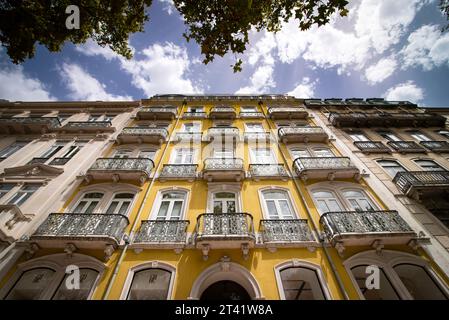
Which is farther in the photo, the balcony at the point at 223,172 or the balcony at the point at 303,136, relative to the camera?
the balcony at the point at 303,136

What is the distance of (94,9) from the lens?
948 cm

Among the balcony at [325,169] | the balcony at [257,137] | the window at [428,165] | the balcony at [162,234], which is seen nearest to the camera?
the balcony at [162,234]

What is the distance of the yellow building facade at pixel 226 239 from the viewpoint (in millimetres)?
6891

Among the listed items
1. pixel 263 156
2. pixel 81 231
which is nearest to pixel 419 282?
pixel 263 156

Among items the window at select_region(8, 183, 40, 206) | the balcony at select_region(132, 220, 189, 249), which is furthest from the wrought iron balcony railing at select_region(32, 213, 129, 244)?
the window at select_region(8, 183, 40, 206)

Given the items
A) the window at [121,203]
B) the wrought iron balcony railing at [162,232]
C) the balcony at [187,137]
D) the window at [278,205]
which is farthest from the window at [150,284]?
the balcony at [187,137]

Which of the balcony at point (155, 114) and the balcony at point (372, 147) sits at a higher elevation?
the balcony at point (155, 114)

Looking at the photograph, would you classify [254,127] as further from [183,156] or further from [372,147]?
[372,147]

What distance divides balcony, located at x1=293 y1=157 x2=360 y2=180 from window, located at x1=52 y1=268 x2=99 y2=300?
1008 cm

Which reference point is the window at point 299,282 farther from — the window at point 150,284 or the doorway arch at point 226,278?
the window at point 150,284

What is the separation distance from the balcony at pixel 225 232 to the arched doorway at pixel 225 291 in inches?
43.7

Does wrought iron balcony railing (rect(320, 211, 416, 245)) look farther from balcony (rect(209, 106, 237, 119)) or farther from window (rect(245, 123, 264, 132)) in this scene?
balcony (rect(209, 106, 237, 119))

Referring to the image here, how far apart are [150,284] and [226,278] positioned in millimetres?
2740
